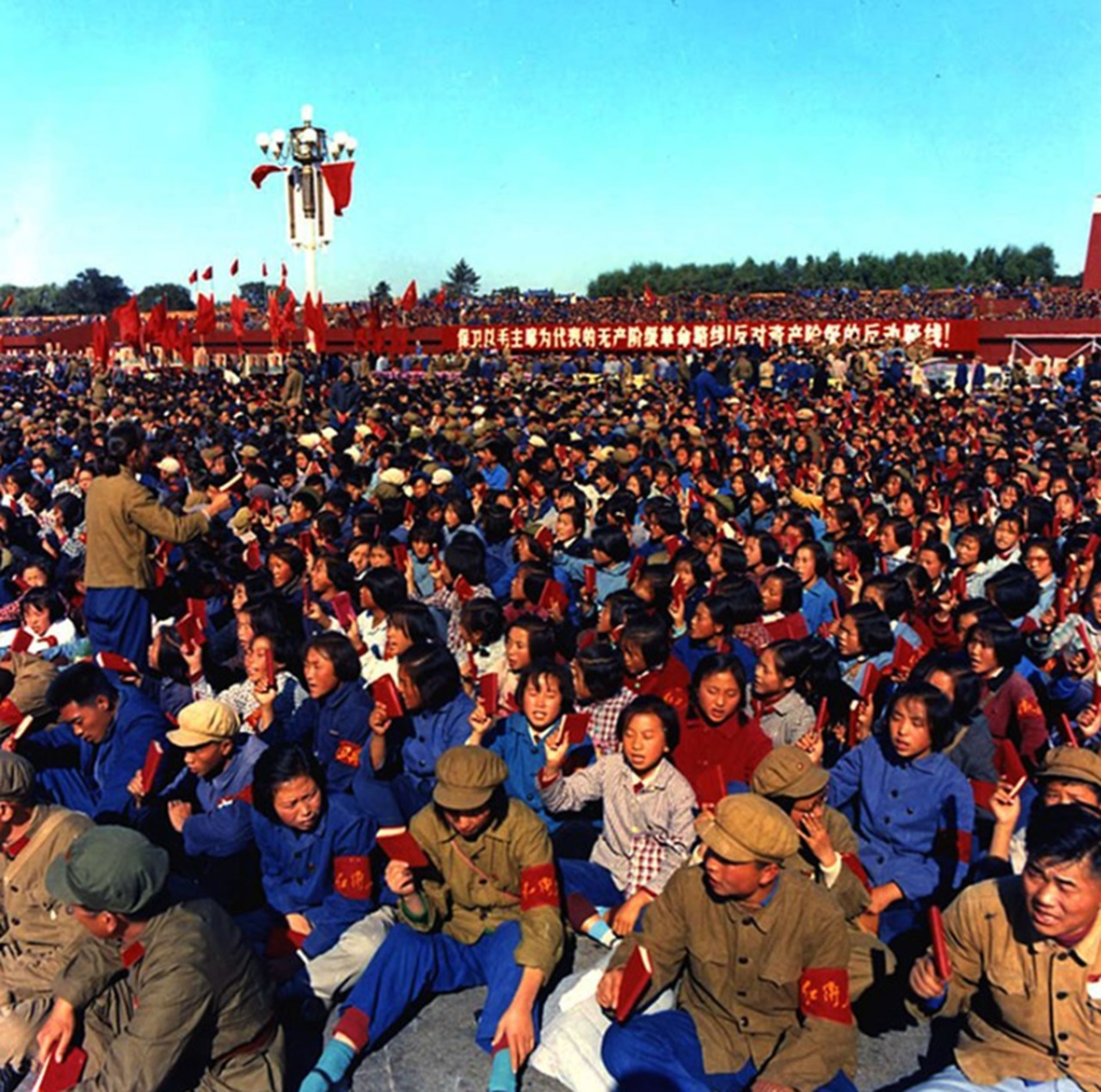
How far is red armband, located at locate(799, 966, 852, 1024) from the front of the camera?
342 cm

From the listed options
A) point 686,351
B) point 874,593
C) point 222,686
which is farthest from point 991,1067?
point 686,351

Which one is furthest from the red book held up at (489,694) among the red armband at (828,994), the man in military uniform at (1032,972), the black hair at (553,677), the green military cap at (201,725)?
the man in military uniform at (1032,972)

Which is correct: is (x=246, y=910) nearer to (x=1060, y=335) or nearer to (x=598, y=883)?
(x=598, y=883)

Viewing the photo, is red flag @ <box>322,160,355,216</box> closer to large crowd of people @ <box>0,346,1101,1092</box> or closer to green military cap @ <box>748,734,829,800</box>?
large crowd of people @ <box>0,346,1101,1092</box>

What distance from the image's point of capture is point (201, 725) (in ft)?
15.5

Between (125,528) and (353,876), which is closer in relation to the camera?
(353,876)

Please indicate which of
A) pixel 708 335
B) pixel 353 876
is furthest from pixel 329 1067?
pixel 708 335

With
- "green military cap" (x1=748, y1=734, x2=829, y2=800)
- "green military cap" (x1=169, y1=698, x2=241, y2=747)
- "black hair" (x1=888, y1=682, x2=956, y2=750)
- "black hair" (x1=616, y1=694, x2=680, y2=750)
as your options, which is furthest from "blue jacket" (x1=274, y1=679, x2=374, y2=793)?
"black hair" (x1=888, y1=682, x2=956, y2=750)

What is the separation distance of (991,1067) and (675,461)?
10.2 m

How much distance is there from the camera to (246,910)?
16.0 ft

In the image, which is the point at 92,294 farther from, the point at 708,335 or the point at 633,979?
the point at 633,979

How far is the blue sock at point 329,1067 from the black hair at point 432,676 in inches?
68.6

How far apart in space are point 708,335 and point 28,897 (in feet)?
126

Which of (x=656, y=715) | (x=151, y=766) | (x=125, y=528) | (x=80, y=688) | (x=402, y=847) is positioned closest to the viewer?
(x=402, y=847)
